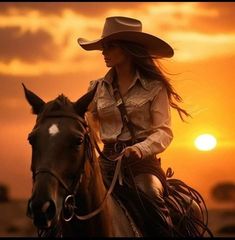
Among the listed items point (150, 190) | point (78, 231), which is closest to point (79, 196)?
point (78, 231)

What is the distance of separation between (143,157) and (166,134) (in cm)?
49

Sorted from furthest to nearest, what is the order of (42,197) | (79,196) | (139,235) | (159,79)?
1. (159,79)
2. (139,235)
3. (79,196)
4. (42,197)

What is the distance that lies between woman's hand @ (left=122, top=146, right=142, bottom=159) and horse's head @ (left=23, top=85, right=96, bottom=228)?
2.63 ft

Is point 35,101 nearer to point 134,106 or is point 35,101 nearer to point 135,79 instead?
point 134,106

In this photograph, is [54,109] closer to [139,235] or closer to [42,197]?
[42,197]

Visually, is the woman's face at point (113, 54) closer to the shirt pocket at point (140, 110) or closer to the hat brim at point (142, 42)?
the hat brim at point (142, 42)

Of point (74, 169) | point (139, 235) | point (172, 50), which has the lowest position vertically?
point (139, 235)

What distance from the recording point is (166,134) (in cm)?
798

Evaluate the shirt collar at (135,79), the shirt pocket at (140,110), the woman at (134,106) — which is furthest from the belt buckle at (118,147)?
the shirt collar at (135,79)

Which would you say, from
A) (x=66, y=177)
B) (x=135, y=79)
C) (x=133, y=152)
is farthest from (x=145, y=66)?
(x=66, y=177)

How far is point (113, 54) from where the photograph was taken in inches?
331

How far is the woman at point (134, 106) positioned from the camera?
7870 mm

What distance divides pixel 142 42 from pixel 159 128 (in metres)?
1.22

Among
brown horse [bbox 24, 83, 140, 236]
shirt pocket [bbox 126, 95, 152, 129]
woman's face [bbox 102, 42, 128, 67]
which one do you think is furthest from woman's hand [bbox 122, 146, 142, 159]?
woman's face [bbox 102, 42, 128, 67]
